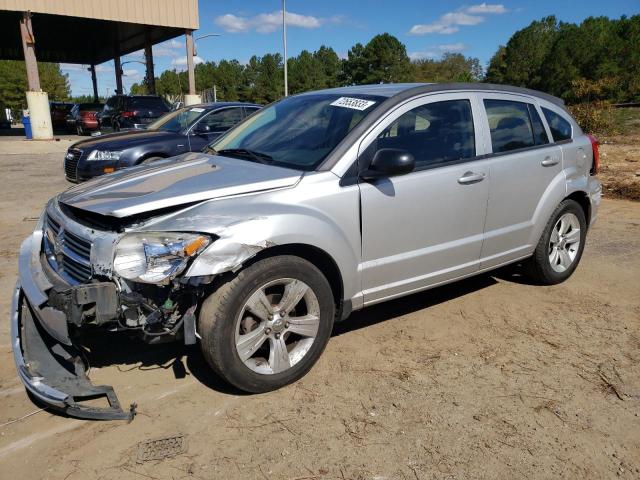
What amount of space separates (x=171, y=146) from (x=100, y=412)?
5603mm

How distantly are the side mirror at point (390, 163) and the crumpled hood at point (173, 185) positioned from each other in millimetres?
479

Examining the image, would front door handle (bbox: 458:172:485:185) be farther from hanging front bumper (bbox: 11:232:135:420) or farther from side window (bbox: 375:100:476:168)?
hanging front bumper (bbox: 11:232:135:420)

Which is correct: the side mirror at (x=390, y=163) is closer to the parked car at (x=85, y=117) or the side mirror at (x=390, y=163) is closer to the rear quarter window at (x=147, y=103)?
the rear quarter window at (x=147, y=103)

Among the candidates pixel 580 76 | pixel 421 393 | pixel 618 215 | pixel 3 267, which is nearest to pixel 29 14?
pixel 3 267

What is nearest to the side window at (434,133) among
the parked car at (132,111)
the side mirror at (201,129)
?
the side mirror at (201,129)

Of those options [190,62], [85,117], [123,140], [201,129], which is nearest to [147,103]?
[190,62]

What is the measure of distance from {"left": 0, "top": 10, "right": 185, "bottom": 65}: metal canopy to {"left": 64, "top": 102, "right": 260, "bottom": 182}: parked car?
16.3 m

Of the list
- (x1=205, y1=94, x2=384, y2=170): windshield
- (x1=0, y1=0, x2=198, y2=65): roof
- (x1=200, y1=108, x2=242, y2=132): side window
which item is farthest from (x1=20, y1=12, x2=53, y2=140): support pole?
(x1=205, y1=94, x2=384, y2=170): windshield

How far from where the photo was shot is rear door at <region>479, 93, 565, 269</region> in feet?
13.4

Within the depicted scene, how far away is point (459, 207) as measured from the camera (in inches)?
151

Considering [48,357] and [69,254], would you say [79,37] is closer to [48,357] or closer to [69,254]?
[69,254]

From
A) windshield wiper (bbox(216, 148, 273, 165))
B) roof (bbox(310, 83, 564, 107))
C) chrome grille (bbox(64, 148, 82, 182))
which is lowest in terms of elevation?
chrome grille (bbox(64, 148, 82, 182))

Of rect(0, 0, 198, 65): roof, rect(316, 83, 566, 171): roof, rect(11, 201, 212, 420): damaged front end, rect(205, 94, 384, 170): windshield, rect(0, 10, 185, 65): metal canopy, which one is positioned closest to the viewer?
rect(11, 201, 212, 420): damaged front end

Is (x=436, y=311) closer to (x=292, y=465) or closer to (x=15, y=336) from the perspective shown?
(x=292, y=465)
